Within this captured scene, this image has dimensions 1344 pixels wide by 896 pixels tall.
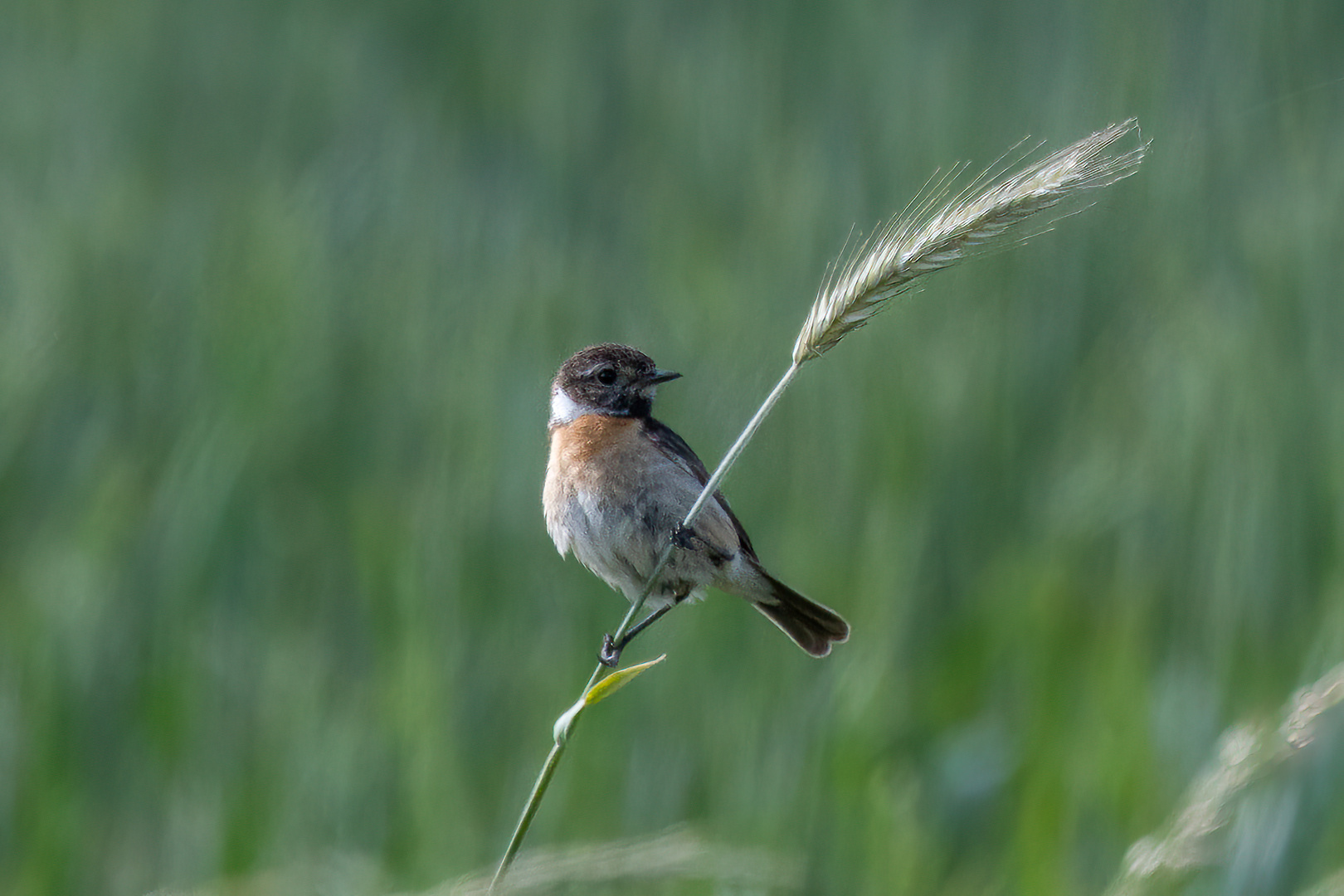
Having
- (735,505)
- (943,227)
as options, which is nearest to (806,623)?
(735,505)

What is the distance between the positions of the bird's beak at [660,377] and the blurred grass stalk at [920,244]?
1444mm

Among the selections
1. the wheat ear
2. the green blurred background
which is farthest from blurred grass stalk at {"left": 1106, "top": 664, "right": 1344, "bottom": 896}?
the wheat ear

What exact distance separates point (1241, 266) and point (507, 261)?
228 centimetres

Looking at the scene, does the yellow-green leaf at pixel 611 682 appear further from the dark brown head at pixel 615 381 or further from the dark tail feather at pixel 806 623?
the dark tail feather at pixel 806 623

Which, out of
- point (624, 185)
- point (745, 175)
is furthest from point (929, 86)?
point (624, 185)

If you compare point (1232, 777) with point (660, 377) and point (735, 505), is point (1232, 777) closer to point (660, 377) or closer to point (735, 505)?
point (660, 377)

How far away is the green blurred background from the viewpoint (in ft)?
10.4

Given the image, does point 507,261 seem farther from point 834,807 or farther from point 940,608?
point 834,807

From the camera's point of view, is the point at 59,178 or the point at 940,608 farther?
the point at 59,178

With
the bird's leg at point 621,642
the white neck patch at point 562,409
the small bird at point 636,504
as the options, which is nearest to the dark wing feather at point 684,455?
the small bird at point 636,504

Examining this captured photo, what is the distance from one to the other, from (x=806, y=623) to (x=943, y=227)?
75.6 inches

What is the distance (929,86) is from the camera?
5.72 m

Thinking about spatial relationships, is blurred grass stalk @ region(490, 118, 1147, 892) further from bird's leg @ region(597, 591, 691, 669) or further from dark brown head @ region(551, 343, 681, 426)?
dark brown head @ region(551, 343, 681, 426)

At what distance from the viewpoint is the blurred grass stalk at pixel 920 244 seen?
1.39 metres
